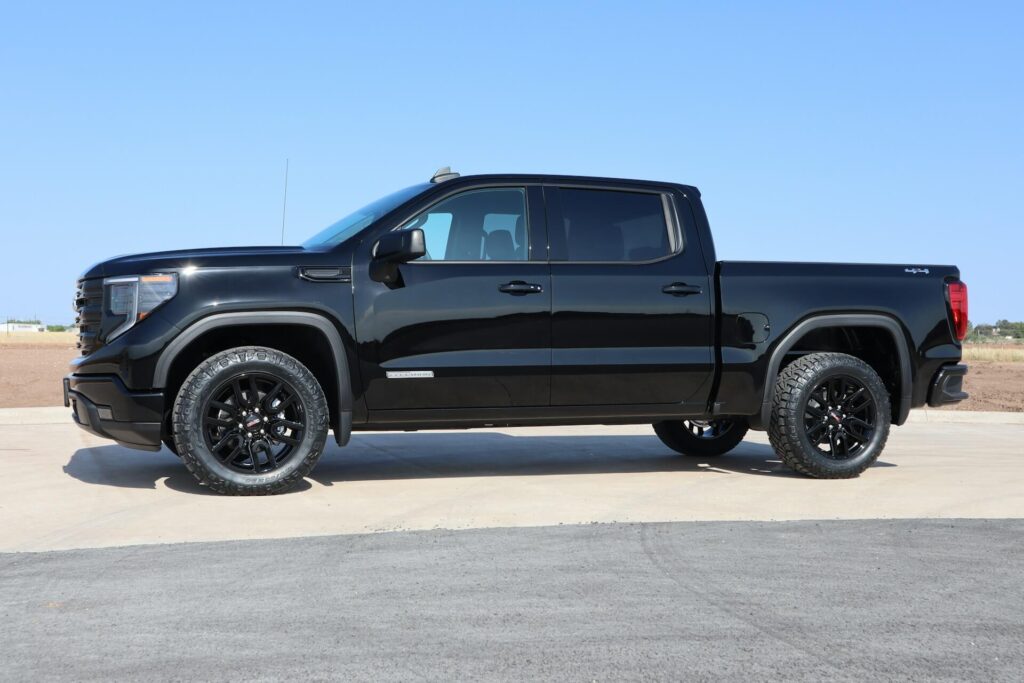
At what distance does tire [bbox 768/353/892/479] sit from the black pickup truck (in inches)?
0.6

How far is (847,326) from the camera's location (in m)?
7.63

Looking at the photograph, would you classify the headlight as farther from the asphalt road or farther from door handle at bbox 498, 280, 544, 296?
door handle at bbox 498, 280, 544, 296

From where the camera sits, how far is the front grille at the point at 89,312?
6.55 m

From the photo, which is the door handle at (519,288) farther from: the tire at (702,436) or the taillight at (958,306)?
the taillight at (958,306)

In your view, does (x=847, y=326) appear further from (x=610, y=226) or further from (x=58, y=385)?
(x=58, y=385)

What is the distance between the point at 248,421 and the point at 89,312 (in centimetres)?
122

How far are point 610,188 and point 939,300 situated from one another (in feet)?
8.34

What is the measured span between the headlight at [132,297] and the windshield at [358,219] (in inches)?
40.9

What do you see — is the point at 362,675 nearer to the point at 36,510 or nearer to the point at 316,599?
the point at 316,599

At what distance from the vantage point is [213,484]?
6395mm

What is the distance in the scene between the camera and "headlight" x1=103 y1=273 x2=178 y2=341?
6.39 m

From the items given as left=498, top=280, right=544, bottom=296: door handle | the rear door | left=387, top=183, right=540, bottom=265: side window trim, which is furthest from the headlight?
the rear door

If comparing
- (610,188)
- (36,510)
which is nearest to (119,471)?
(36,510)

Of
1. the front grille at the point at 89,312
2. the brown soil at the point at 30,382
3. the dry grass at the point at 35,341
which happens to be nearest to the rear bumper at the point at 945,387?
the front grille at the point at 89,312
